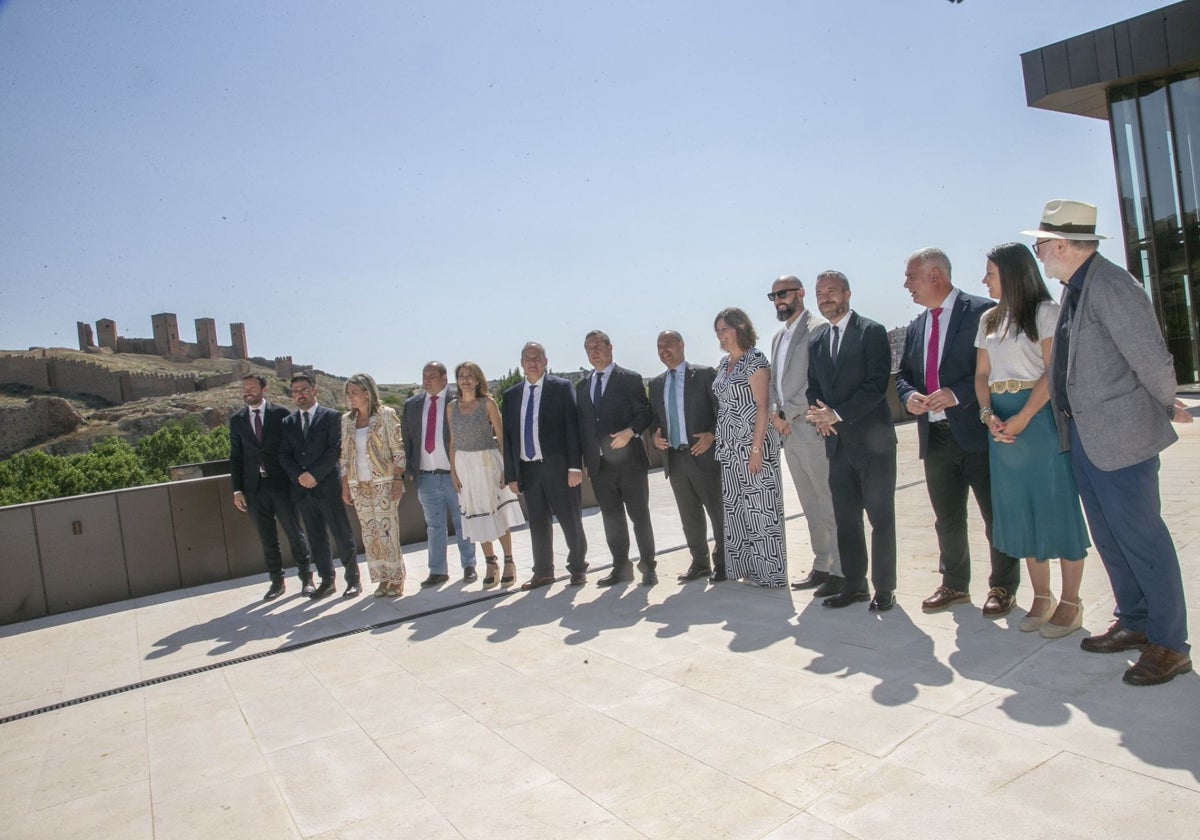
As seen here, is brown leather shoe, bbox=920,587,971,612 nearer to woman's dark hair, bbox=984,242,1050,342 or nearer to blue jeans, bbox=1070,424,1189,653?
blue jeans, bbox=1070,424,1189,653

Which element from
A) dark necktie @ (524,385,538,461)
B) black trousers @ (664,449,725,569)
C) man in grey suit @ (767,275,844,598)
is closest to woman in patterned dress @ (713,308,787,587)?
man in grey suit @ (767,275,844,598)

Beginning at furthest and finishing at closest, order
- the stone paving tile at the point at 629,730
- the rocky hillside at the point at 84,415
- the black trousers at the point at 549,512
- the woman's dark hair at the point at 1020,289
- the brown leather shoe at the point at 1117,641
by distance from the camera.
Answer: the rocky hillside at the point at 84,415
the black trousers at the point at 549,512
the woman's dark hair at the point at 1020,289
the brown leather shoe at the point at 1117,641
the stone paving tile at the point at 629,730

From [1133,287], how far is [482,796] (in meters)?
2.71

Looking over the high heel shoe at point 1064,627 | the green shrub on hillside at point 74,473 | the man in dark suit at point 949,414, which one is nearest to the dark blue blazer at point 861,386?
the man in dark suit at point 949,414

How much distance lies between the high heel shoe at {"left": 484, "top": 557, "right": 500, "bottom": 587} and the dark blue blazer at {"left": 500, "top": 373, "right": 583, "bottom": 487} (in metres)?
0.84

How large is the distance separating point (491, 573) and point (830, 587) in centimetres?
236

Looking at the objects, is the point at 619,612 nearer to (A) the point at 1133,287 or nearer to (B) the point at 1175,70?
(A) the point at 1133,287

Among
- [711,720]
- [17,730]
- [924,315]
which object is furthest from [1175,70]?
[17,730]

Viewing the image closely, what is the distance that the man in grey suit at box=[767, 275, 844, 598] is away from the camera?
4508 mm

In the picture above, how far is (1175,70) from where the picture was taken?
15.5m

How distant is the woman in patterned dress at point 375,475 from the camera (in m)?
5.58

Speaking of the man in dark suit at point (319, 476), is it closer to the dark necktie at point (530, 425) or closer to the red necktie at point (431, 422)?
the red necktie at point (431, 422)

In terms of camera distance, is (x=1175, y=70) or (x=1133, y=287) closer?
(x=1133, y=287)

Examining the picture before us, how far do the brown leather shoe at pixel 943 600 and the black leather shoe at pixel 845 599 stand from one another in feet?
0.97
